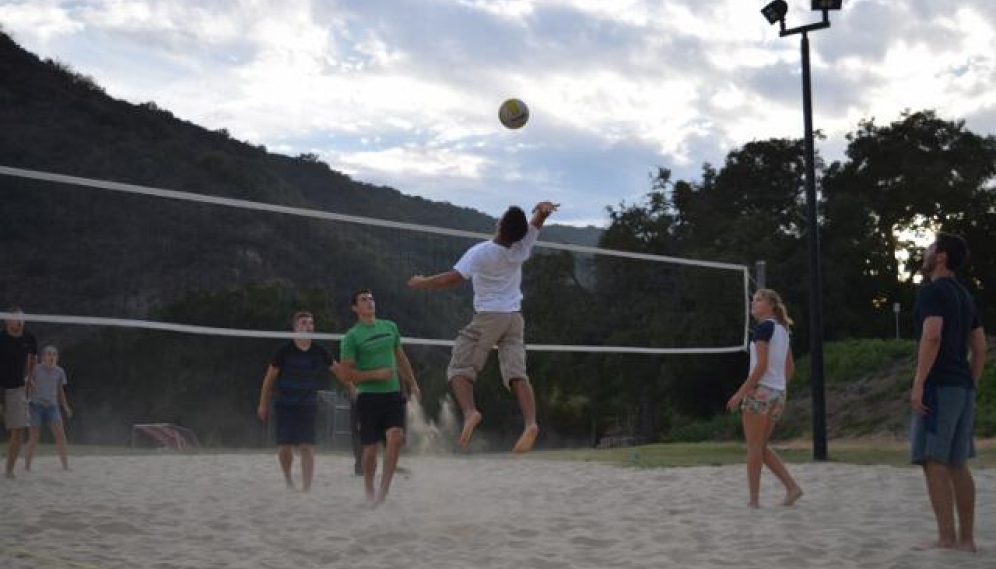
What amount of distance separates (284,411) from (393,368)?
52.3 inches

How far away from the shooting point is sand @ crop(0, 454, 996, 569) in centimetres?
536

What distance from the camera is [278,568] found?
516 cm

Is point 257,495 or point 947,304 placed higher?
point 947,304

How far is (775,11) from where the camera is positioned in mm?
11352

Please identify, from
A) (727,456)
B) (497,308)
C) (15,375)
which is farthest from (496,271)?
(727,456)

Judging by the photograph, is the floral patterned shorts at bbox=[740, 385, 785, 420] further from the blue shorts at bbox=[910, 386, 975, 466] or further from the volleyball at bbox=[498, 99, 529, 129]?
the volleyball at bbox=[498, 99, 529, 129]

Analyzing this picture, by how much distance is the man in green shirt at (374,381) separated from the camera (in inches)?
283

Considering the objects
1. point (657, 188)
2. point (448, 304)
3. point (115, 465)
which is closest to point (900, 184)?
point (657, 188)

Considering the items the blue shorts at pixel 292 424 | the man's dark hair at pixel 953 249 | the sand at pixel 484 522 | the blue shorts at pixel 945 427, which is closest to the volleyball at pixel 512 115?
the blue shorts at pixel 292 424

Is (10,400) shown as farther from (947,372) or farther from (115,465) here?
(947,372)

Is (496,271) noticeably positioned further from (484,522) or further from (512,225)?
(484,522)

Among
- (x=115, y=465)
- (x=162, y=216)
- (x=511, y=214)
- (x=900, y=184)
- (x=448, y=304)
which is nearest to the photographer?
(x=511, y=214)

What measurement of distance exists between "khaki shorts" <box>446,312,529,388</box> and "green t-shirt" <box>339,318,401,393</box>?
728 mm

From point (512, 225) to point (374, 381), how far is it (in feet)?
5.26
